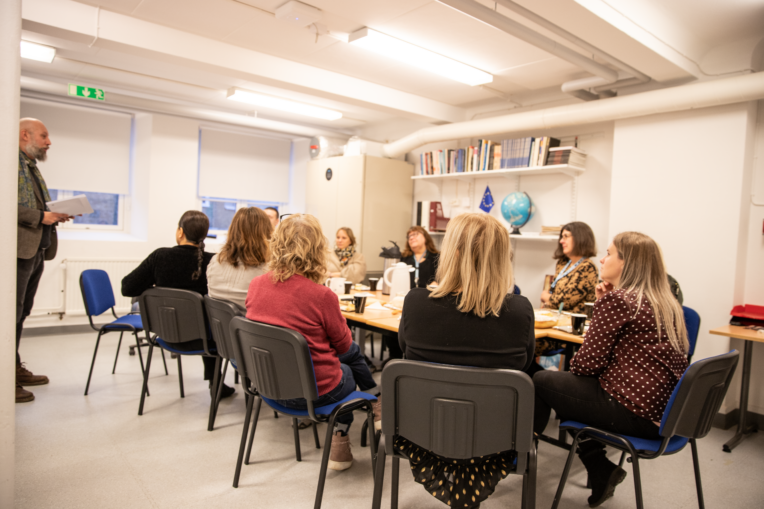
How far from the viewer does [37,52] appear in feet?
13.5

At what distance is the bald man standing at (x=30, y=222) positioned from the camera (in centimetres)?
309

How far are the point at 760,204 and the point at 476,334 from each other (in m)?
3.10

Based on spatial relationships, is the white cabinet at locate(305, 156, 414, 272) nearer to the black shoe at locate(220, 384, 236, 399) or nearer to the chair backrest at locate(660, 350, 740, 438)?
the black shoe at locate(220, 384, 236, 399)

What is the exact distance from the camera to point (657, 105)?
3.60 meters

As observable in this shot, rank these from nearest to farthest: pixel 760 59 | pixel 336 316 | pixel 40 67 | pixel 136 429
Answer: pixel 336 316 → pixel 136 429 → pixel 760 59 → pixel 40 67

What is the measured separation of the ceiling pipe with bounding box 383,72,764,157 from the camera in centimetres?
323

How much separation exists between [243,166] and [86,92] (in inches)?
85.7

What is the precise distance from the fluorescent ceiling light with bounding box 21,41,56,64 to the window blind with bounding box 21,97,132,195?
117 centimetres

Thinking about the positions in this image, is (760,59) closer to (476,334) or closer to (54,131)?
(476,334)

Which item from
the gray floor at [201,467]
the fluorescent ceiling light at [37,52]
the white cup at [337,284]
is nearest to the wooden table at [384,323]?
the white cup at [337,284]

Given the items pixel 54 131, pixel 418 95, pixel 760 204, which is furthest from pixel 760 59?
pixel 54 131

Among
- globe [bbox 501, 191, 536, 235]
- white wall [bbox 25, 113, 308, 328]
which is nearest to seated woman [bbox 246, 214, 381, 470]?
globe [bbox 501, 191, 536, 235]

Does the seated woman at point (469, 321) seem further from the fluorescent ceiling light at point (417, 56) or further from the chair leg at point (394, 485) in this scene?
the fluorescent ceiling light at point (417, 56)

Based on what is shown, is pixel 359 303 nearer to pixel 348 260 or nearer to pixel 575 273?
pixel 575 273
